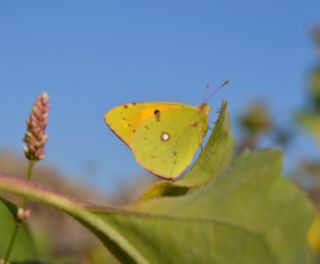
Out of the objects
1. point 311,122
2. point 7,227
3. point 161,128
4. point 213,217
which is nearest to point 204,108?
point 161,128

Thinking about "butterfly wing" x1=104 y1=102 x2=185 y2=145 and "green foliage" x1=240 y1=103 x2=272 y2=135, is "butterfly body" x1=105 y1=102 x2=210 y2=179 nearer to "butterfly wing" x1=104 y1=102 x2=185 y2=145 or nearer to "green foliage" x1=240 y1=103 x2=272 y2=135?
"butterfly wing" x1=104 y1=102 x2=185 y2=145

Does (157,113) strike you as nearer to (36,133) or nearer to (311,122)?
(36,133)

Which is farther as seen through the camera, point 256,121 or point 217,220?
point 256,121

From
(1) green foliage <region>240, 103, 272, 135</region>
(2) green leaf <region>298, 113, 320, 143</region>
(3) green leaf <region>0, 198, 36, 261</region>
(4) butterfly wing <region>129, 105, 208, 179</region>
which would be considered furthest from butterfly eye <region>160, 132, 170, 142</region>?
(1) green foliage <region>240, 103, 272, 135</region>

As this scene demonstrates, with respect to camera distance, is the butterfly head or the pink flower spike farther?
the butterfly head

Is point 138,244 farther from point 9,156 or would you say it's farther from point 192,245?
point 9,156

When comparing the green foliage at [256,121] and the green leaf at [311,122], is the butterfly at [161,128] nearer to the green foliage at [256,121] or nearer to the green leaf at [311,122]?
the green leaf at [311,122]

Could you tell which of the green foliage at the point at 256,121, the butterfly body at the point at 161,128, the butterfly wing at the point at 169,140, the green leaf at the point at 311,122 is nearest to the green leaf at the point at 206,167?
the butterfly wing at the point at 169,140
